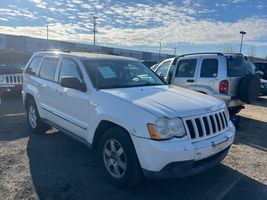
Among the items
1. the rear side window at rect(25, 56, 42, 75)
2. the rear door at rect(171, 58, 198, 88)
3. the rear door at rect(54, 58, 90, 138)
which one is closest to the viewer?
the rear door at rect(54, 58, 90, 138)

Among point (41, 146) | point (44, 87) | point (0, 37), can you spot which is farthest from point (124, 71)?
point (0, 37)

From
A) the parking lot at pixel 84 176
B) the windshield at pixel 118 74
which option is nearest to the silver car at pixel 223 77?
the parking lot at pixel 84 176

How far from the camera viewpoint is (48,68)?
19.8ft

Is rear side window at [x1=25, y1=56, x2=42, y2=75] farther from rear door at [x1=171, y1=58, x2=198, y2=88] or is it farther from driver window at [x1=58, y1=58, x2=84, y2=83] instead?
rear door at [x1=171, y1=58, x2=198, y2=88]

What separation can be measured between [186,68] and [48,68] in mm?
4212

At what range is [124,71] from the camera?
508 centimetres

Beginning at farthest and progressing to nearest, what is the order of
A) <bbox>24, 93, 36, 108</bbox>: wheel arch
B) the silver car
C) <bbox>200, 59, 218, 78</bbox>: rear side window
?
1. <bbox>200, 59, 218, 78</bbox>: rear side window
2. the silver car
3. <bbox>24, 93, 36, 108</bbox>: wheel arch

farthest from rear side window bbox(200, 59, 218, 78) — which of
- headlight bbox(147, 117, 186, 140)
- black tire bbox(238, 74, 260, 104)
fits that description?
headlight bbox(147, 117, 186, 140)

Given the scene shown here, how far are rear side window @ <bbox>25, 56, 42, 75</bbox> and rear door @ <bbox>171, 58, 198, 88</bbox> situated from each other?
4049mm

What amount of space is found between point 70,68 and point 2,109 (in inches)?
211

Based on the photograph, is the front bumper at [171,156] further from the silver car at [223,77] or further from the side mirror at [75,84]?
the silver car at [223,77]

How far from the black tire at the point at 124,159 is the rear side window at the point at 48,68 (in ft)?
7.29

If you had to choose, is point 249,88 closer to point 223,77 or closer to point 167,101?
point 223,77

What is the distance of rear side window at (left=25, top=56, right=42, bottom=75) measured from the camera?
6.57m
